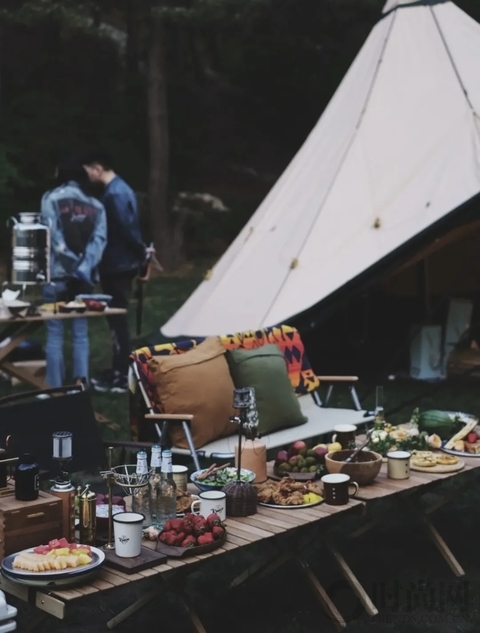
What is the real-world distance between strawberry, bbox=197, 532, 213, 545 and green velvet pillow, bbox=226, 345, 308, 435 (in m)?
1.63

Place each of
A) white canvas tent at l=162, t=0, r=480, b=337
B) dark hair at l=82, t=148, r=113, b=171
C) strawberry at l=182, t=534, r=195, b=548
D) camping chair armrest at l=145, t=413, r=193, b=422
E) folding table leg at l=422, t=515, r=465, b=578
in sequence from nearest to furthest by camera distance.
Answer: strawberry at l=182, t=534, r=195, b=548 → folding table leg at l=422, t=515, r=465, b=578 → camping chair armrest at l=145, t=413, r=193, b=422 → white canvas tent at l=162, t=0, r=480, b=337 → dark hair at l=82, t=148, r=113, b=171

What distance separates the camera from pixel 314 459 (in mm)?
2826

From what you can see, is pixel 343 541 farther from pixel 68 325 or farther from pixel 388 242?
pixel 68 325

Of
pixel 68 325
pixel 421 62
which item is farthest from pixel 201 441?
pixel 68 325

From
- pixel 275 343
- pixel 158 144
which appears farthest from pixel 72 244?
pixel 158 144

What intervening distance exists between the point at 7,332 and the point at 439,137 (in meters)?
2.85

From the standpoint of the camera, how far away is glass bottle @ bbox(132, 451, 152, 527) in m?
2.25

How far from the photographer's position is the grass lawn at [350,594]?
8.91 ft

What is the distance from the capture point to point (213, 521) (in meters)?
2.16

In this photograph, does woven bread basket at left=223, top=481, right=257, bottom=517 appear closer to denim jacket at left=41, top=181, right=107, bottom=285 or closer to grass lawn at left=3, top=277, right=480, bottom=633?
grass lawn at left=3, top=277, right=480, bottom=633

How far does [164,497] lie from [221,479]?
0.35m

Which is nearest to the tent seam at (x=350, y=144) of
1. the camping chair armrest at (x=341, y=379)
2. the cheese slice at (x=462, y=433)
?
the camping chair armrest at (x=341, y=379)

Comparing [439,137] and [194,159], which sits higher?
[194,159]

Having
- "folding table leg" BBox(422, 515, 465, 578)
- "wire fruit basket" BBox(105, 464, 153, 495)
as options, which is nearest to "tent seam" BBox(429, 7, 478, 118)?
"folding table leg" BBox(422, 515, 465, 578)
